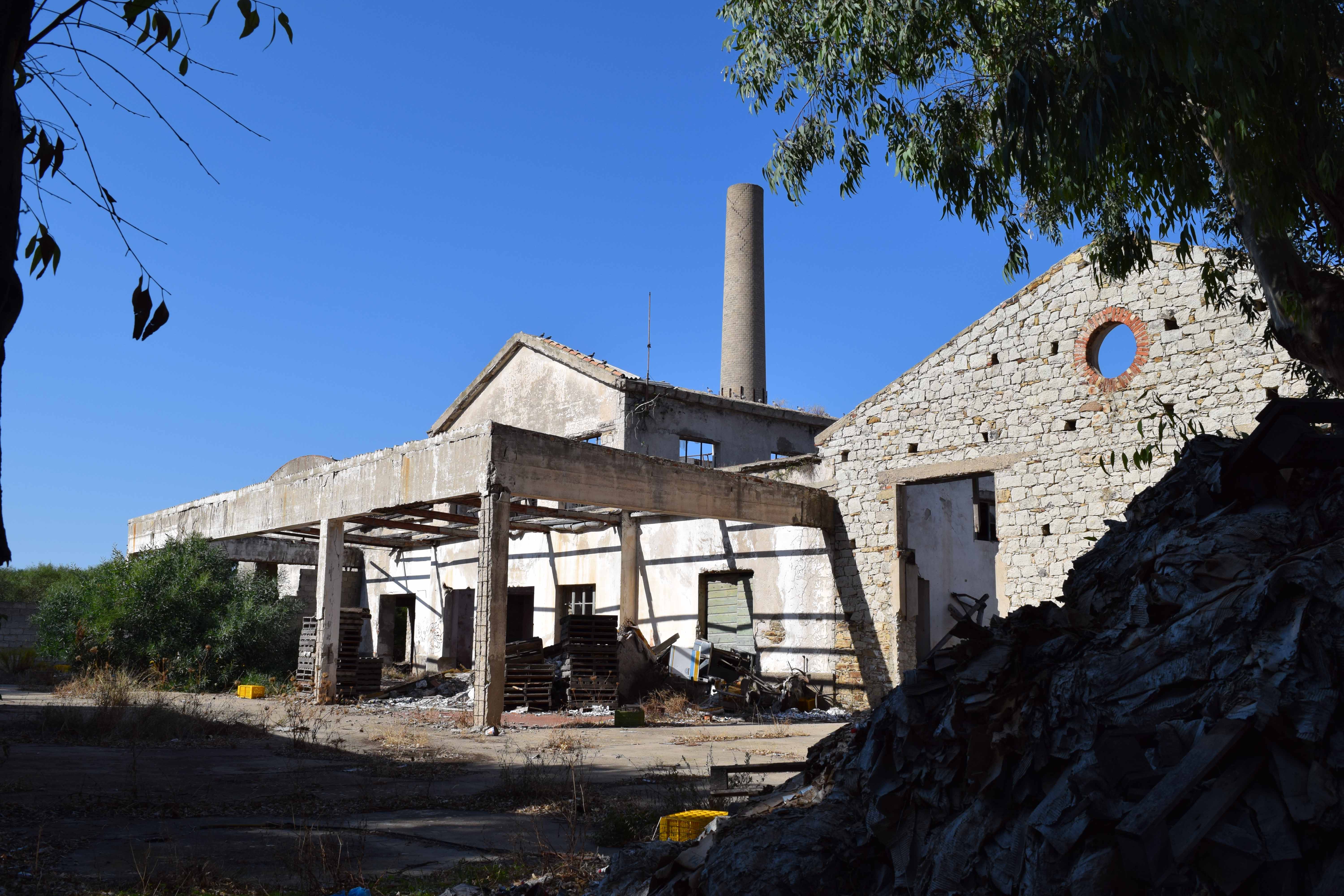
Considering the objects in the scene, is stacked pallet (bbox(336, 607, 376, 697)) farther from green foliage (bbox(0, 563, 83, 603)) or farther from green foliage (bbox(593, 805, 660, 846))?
green foliage (bbox(0, 563, 83, 603))

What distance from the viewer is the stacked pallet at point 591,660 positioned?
16.3 meters

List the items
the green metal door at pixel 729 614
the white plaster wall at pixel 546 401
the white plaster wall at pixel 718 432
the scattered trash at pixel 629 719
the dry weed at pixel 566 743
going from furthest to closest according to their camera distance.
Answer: the white plaster wall at pixel 546 401 → the white plaster wall at pixel 718 432 → the green metal door at pixel 729 614 → the scattered trash at pixel 629 719 → the dry weed at pixel 566 743

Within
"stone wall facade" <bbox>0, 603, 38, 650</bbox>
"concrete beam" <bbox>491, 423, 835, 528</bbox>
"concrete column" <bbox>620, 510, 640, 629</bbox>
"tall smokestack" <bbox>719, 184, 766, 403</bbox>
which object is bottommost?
"stone wall facade" <bbox>0, 603, 38, 650</bbox>

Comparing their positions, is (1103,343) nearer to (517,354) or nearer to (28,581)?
(517,354)

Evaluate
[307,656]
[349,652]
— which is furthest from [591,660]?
[307,656]

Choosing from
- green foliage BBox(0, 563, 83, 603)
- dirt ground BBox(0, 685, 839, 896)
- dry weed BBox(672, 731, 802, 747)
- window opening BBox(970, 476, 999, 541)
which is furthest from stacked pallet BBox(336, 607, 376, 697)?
green foliage BBox(0, 563, 83, 603)

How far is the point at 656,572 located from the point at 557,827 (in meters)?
12.7

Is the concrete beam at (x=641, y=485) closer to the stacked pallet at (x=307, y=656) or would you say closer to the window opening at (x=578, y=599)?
the window opening at (x=578, y=599)

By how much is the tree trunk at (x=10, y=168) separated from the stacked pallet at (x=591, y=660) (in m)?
13.9

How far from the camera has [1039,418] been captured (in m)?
14.6

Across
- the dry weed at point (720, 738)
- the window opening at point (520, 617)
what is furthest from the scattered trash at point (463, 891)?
the window opening at point (520, 617)

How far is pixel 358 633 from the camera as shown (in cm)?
1809

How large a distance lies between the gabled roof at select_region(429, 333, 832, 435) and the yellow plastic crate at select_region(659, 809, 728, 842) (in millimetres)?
15869

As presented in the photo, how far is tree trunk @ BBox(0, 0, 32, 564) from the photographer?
104 inches
